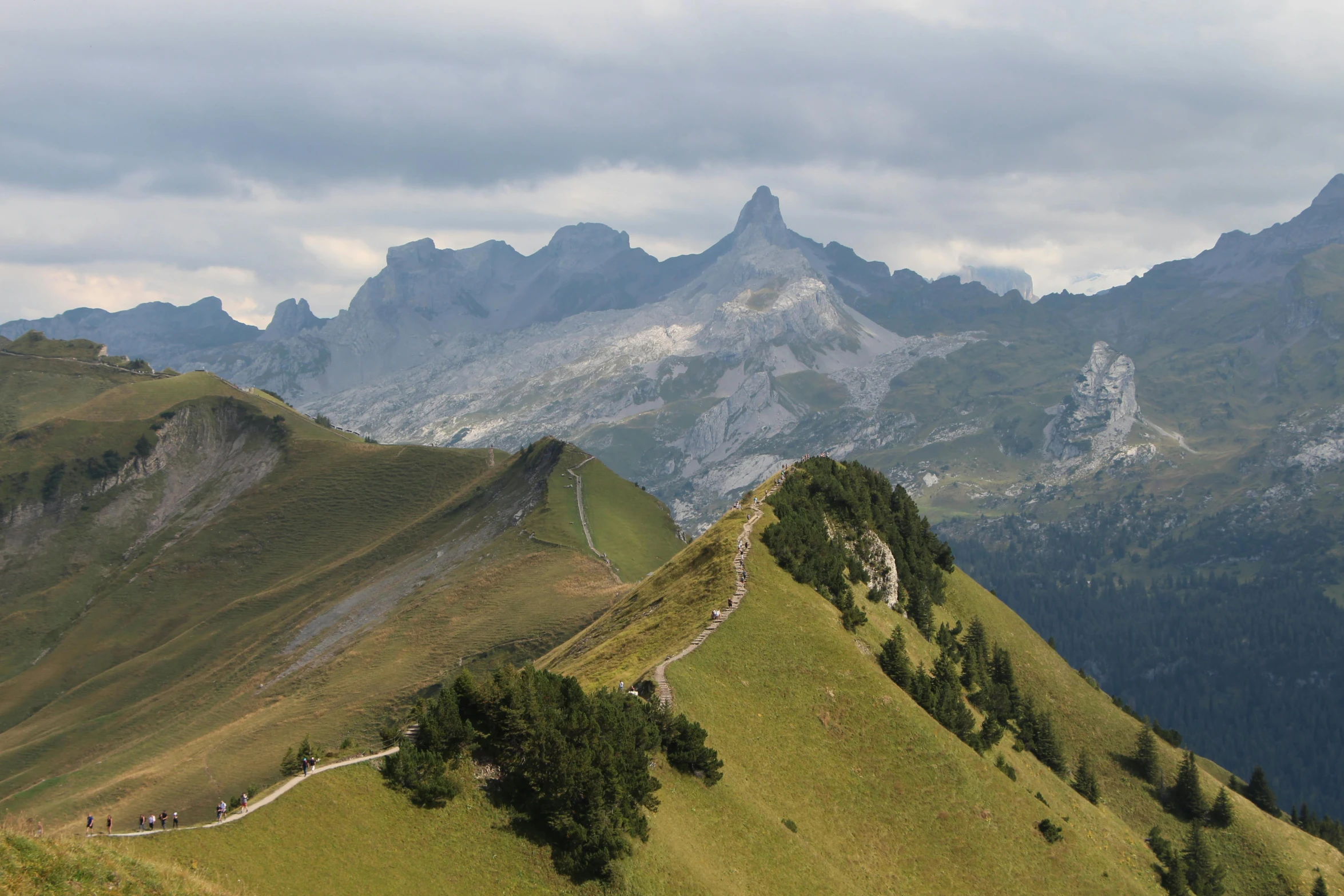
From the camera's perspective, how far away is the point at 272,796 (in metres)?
47.4

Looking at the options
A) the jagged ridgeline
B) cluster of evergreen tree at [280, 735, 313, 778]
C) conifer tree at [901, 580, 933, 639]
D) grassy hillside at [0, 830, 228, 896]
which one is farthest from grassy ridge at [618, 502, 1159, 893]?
conifer tree at [901, 580, 933, 639]

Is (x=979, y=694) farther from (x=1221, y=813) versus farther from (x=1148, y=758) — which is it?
(x=1221, y=813)

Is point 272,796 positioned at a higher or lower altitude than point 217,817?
higher

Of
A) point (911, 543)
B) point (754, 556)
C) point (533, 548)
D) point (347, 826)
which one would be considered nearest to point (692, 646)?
point (754, 556)

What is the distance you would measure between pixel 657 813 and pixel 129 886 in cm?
2792

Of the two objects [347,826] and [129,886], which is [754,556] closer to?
[347,826]

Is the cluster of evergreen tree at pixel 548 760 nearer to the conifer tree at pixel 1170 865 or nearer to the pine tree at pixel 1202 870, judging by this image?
the conifer tree at pixel 1170 865

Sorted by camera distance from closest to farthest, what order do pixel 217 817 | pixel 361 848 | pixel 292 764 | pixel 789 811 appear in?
pixel 361 848
pixel 217 817
pixel 292 764
pixel 789 811

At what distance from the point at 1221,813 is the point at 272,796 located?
97294 millimetres

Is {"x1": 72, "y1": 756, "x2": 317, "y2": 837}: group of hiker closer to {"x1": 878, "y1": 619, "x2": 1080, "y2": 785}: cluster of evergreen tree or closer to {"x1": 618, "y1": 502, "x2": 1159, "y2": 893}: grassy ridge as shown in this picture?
{"x1": 618, "y1": 502, "x2": 1159, "y2": 893}: grassy ridge

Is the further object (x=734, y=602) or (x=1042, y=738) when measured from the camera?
(x=1042, y=738)

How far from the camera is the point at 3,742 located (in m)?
182

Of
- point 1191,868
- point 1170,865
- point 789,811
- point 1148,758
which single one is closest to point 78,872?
point 789,811

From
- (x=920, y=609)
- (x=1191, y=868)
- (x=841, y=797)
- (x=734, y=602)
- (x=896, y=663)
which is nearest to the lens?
(x=841, y=797)
